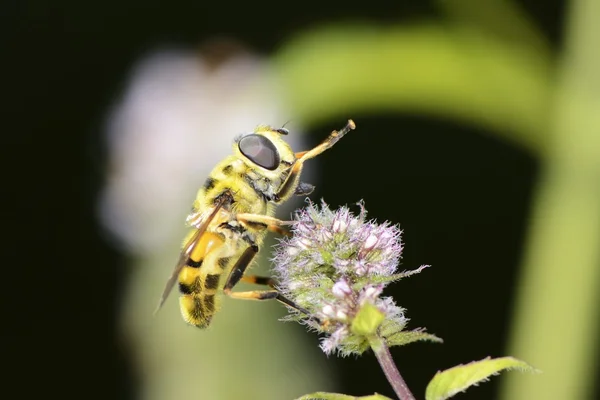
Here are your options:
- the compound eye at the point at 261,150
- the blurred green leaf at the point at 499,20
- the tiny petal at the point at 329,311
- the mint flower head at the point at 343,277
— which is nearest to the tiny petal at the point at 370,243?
the mint flower head at the point at 343,277

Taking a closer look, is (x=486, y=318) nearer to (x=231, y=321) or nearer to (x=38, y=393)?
(x=231, y=321)

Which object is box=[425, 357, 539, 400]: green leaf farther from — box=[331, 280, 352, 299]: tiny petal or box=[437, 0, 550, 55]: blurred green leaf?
box=[437, 0, 550, 55]: blurred green leaf

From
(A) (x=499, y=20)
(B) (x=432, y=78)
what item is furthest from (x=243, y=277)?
(A) (x=499, y=20)

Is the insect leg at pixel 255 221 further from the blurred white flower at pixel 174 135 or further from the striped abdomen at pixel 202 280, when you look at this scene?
the blurred white flower at pixel 174 135

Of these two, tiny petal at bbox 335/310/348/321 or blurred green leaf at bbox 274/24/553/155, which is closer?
tiny petal at bbox 335/310/348/321

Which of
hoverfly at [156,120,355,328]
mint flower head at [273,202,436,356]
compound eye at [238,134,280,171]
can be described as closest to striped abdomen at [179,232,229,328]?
hoverfly at [156,120,355,328]
